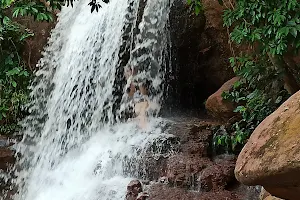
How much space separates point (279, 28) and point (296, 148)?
2.58 meters

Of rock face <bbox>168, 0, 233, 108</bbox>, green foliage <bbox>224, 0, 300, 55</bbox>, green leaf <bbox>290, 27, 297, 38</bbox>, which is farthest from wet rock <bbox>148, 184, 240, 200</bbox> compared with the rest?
rock face <bbox>168, 0, 233, 108</bbox>

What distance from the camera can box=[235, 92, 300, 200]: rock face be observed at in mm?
2328

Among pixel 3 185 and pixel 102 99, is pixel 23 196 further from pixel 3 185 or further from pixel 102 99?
pixel 102 99

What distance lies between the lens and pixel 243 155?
2.89 meters

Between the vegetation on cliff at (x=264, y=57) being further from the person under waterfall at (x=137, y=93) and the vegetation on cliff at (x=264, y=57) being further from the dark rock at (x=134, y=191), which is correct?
the person under waterfall at (x=137, y=93)

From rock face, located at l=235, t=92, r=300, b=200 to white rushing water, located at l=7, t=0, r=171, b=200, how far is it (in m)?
3.73

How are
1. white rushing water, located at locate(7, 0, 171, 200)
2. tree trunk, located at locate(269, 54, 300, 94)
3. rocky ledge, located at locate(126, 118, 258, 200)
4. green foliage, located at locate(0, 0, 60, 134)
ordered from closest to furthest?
tree trunk, located at locate(269, 54, 300, 94), rocky ledge, located at locate(126, 118, 258, 200), white rushing water, located at locate(7, 0, 171, 200), green foliage, located at locate(0, 0, 60, 134)

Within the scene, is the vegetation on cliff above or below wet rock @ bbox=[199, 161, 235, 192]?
above

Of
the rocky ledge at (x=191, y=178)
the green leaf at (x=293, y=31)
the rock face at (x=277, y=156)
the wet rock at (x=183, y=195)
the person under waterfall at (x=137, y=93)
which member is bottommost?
the wet rock at (x=183, y=195)

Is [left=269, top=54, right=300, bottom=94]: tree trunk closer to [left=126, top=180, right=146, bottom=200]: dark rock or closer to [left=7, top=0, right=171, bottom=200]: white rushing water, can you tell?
[left=7, top=0, right=171, bottom=200]: white rushing water

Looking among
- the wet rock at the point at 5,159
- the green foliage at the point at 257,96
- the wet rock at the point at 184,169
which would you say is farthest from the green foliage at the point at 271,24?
the wet rock at the point at 5,159

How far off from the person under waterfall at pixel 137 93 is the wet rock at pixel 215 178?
99.8 inches

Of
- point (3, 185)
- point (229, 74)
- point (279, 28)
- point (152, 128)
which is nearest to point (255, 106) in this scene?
point (279, 28)

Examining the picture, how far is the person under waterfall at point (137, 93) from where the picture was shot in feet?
26.6
